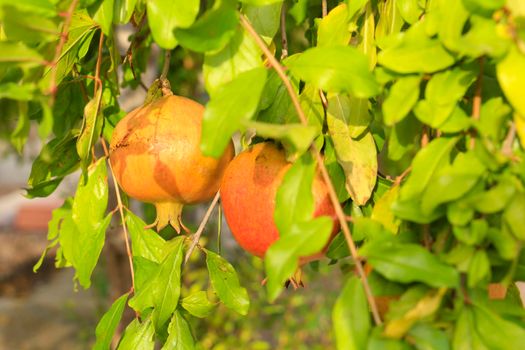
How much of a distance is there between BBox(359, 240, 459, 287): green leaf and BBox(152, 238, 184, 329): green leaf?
26 cm

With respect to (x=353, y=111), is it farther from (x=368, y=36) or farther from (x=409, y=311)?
(x=409, y=311)

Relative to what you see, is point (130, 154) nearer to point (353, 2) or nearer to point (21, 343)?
point (353, 2)

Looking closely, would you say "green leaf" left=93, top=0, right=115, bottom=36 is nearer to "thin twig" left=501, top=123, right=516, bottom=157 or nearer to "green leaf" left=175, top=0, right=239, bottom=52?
Answer: "green leaf" left=175, top=0, right=239, bottom=52

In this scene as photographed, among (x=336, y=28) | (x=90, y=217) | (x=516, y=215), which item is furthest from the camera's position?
(x=90, y=217)

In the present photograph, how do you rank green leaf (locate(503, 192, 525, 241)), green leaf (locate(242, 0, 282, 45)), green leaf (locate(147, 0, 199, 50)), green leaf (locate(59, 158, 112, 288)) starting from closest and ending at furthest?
green leaf (locate(503, 192, 525, 241)) < green leaf (locate(147, 0, 199, 50)) < green leaf (locate(242, 0, 282, 45)) < green leaf (locate(59, 158, 112, 288))

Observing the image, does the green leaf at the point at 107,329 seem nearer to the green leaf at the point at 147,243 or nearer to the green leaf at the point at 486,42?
the green leaf at the point at 147,243

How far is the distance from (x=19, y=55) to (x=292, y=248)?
24cm

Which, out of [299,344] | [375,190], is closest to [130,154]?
[375,190]

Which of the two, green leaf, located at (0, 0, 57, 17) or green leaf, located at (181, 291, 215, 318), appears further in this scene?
green leaf, located at (181, 291, 215, 318)

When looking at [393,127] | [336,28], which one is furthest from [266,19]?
[393,127]

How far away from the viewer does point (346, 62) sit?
532 mm

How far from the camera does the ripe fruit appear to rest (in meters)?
0.67

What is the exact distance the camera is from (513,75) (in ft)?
1.52

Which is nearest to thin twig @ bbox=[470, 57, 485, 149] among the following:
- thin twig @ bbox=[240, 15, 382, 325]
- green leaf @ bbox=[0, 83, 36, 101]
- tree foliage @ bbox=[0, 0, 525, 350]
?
tree foliage @ bbox=[0, 0, 525, 350]
